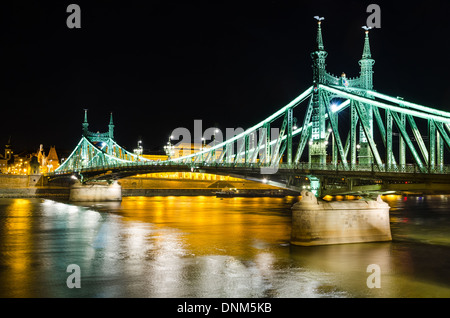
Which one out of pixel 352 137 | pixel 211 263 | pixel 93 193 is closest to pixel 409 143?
pixel 352 137

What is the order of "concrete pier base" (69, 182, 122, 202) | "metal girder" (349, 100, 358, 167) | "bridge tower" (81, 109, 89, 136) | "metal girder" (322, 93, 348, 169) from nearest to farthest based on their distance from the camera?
"metal girder" (322, 93, 348, 169) → "metal girder" (349, 100, 358, 167) → "concrete pier base" (69, 182, 122, 202) → "bridge tower" (81, 109, 89, 136)

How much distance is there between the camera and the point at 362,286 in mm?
17094

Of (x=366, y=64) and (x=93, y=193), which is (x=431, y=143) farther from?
(x=93, y=193)

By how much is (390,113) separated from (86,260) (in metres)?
20.9

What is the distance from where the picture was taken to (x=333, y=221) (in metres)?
24.3

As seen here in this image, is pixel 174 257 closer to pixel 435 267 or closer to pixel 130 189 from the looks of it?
pixel 435 267

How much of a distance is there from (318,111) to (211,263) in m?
22.2

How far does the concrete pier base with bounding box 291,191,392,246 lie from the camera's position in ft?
77.4

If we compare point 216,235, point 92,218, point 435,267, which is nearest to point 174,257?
point 216,235

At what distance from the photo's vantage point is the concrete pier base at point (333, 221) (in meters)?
23.6

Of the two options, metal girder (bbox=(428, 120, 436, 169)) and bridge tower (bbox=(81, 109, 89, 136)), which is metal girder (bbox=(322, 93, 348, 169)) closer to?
metal girder (bbox=(428, 120, 436, 169))

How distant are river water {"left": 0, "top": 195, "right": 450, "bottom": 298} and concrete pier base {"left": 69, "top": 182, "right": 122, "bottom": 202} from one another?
113 feet

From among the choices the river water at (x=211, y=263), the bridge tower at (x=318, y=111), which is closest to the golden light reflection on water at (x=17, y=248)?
the river water at (x=211, y=263)

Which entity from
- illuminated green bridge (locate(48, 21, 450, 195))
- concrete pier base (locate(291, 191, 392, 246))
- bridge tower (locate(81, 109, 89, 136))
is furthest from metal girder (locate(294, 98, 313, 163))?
bridge tower (locate(81, 109, 89, 136))
